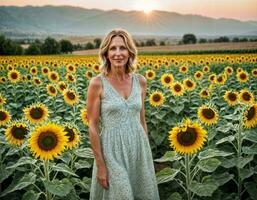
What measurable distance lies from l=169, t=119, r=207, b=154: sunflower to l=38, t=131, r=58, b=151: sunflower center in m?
1.16

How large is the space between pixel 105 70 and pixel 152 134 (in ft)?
11.2

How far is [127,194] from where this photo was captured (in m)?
3.51

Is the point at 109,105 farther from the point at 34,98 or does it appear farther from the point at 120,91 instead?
the point at 34,98

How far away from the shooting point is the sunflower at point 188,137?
3836 mm

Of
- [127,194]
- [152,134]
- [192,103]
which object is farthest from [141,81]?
[192,103]

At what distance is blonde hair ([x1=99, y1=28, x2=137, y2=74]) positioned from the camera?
3680mm

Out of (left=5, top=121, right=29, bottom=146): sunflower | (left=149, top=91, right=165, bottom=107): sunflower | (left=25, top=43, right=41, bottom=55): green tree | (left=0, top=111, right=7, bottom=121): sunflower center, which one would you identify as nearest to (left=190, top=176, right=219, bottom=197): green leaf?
(left=5, top=121, right=29, bottom=146): sunflower

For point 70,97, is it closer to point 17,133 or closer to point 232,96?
point 17,133

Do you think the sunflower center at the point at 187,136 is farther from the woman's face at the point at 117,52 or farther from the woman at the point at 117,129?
the woman's face at the point at 117,52

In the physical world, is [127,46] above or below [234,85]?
above

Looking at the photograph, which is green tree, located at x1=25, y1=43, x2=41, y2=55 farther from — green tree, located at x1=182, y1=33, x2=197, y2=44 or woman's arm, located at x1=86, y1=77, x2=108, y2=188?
woman's arm, located at x1=86, y1=77, x2=108, y2=188

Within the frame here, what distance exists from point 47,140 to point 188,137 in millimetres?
1397

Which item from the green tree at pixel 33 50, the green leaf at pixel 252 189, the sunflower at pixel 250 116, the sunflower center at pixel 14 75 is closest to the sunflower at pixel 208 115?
the sunflower at pixel 250 116

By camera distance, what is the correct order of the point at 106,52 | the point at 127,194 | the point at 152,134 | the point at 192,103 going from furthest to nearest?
the point at 192,103, the point at 152,134, the point at 106,52, the point at 127,194
